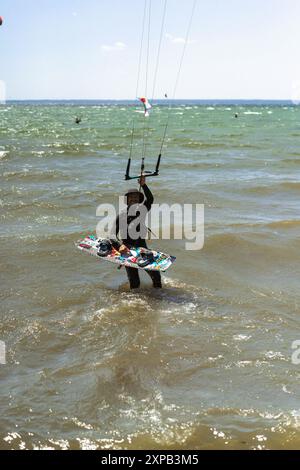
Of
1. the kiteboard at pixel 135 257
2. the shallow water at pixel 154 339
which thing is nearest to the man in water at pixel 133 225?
the kiteboard at pixel 135 257

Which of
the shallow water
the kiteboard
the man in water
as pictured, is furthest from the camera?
the man in water

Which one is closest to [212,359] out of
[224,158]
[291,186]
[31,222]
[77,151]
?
[31,222]

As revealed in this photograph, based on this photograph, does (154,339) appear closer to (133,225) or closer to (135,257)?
(135,257)

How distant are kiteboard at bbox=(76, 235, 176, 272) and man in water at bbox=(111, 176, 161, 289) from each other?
0.12 metres

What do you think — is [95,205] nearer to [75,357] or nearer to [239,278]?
[239,278]

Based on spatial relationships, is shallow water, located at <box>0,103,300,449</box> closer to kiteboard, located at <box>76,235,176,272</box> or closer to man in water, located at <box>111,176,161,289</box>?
man in water, located at <box>111,176,161,289</box>

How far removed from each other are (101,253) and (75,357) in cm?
264

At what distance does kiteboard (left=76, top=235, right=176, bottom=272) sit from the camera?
26.8 feet

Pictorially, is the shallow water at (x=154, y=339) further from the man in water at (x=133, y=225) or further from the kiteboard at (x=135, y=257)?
the kiteboard at (x=135, y=257)

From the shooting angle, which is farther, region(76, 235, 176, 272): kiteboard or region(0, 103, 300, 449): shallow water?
region(76, 235, 176, 272): kiteboard

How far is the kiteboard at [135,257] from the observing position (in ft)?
26.8

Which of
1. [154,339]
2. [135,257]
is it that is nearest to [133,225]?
[135,257]

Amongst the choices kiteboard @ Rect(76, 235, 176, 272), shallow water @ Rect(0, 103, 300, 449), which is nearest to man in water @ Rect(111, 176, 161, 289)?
kiteboard @ Rect(76, 235, 176, 272)

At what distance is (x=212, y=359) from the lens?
6164 mm
